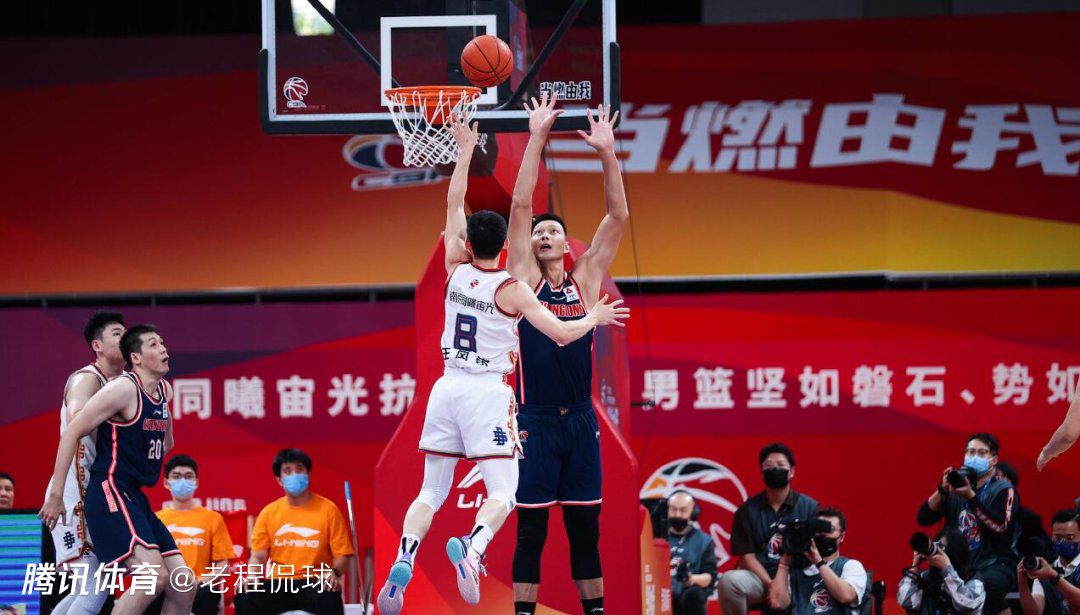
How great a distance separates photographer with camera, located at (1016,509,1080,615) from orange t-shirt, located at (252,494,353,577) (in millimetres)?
4729

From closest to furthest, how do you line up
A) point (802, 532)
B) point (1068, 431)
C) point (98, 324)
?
point (1068, 431) → point (98, 324) → point (802, 532)

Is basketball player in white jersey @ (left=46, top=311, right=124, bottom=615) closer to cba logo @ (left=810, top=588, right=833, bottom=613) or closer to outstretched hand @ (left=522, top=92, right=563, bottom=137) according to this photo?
outstretched hand @ (left=522, top=92, right=563, bottom=137)

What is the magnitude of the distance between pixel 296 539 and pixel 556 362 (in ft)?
12.4

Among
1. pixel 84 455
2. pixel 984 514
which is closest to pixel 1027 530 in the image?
pixel 984 514

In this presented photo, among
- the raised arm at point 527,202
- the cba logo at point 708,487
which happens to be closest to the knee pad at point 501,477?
the raised arm at point 527,202

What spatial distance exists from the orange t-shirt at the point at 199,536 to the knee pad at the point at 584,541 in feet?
13.6

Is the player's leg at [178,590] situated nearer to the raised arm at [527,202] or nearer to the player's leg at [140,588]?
the player's leg at [140,588]

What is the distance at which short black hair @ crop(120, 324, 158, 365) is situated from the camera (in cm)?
784

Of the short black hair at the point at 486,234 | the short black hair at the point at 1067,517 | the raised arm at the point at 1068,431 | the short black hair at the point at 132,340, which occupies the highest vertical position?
the short black hair at the point at 486,234

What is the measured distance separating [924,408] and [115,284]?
7.17 meters

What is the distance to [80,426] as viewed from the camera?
24.9 ft

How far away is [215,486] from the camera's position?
12.8 metres

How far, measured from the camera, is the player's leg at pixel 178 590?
7.70m

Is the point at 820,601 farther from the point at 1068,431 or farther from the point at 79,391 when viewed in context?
the point at 79,391
